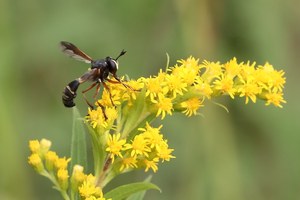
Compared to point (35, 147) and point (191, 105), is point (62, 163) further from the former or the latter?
point (191, 105)

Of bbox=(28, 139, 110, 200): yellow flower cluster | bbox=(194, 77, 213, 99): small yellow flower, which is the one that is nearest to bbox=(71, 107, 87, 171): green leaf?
bbox=(28, 139, 110, 200): yellow flower cluster

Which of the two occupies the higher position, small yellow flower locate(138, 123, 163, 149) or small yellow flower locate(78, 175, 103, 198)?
small yellow flower locate(138, 123, 163, 149)

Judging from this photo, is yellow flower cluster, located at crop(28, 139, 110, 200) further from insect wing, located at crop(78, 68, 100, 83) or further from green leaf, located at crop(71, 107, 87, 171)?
insect wing, located at crop(78, 68, 100, 83)

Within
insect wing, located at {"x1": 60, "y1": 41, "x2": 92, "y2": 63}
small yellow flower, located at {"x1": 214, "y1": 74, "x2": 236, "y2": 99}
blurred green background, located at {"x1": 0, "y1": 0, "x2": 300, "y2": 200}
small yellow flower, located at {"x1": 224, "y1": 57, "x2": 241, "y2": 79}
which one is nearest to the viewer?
small yellow flower, located at {"x1": 214, "y1": 74, "x2": 236, "y2": 99}

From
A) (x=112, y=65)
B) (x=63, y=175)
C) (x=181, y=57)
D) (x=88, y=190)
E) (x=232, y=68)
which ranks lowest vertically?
(x=88, y=190)

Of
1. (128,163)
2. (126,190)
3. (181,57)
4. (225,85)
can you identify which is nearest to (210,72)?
(225,85)
